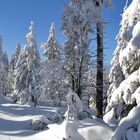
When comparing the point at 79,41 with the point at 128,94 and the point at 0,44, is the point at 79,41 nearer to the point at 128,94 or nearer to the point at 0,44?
the point at 128,94

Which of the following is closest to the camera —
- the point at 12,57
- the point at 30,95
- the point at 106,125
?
the point at 106,125

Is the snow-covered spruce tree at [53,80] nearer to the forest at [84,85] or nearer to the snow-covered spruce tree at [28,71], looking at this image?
the forest at [84,85]

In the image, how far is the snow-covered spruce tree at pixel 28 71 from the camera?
47469 millimetres

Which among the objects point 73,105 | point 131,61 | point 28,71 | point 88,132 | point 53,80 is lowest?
point 88,132

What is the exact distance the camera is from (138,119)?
8609 millimetres

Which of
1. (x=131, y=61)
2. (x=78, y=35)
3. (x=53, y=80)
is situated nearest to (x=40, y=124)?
(x=53, y=80)

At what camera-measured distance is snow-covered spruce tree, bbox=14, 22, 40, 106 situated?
4747cm

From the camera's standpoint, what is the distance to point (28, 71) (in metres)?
48.9

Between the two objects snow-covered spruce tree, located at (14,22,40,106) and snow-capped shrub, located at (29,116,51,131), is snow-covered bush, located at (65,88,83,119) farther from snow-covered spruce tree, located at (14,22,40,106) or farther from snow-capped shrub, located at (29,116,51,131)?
snow-covered spruce tree, located at (14,22,40,106)

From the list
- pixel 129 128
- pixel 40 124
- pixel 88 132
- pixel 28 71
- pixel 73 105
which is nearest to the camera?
pixel 129 128

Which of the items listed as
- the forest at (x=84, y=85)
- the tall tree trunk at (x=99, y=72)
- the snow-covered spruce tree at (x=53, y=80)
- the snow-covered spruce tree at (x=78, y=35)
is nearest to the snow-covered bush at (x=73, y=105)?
the forest at (x=84, y=85)

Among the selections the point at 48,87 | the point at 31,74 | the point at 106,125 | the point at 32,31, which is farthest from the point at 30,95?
the point at 106,125

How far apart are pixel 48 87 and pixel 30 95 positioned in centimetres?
2907

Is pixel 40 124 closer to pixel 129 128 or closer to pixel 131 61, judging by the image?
pixel 131 61
